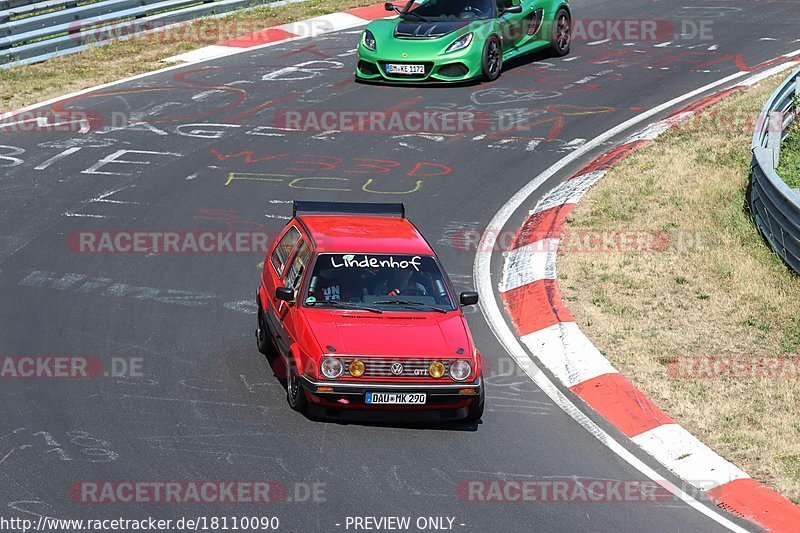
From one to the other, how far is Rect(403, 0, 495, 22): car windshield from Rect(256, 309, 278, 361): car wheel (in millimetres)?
10283

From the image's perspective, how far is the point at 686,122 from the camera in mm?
18047

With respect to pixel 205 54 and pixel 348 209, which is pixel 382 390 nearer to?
pixel 348 209

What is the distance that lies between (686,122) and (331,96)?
5.42m

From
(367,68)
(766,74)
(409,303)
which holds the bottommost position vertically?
(766,74)

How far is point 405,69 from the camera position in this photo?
770 inches

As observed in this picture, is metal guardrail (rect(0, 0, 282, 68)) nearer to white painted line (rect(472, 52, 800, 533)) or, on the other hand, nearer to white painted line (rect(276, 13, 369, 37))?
white painted line (rect(276, 13, 369, 37))

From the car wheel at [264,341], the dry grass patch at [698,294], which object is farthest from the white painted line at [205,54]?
the car wheel at [264,341]

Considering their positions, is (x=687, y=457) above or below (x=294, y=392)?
below

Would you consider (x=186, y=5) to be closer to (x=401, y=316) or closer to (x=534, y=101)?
(x=534, y=101)

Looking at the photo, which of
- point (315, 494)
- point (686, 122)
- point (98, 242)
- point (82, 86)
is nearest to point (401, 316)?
point (315, 494)

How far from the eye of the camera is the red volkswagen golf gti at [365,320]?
9.63 metres

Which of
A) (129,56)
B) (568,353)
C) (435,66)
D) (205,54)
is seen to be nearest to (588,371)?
(568,353)

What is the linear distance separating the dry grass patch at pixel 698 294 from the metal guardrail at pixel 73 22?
10.4 meters

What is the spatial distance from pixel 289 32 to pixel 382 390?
50.4ft
